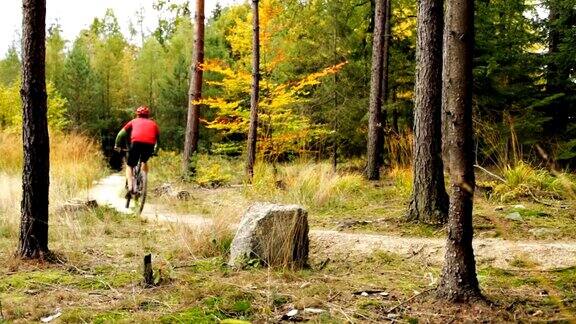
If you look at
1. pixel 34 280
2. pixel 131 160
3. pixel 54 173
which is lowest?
pixel 34 280

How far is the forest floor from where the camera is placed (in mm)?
3854

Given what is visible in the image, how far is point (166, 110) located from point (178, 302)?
2569cm

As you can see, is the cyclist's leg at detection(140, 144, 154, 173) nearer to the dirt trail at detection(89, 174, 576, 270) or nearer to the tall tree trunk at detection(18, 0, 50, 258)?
the dirt trail at detection(89, 174, 576, 270)

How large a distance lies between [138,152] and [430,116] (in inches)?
211

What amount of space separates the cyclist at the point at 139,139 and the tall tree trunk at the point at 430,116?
4.87 m

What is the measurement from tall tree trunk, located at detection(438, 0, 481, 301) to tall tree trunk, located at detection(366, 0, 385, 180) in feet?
27.7

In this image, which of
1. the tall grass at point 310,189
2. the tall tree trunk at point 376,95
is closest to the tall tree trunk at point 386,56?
the tall tree trunk at point 376,95

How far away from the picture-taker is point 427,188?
22.8ft

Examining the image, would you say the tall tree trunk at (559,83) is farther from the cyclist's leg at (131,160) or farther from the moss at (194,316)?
the moss at (194,316)

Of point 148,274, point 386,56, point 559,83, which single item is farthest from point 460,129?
point 559,83

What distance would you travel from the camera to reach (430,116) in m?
6.92

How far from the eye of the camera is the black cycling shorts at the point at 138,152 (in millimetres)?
9797

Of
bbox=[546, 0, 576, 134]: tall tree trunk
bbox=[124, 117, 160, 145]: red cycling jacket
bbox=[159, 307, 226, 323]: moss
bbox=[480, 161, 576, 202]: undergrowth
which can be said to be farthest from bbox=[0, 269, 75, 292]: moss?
bbox=[546, 0, 576, 134]: tall tree trunk

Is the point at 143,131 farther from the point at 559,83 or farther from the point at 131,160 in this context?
the point at 559,83
